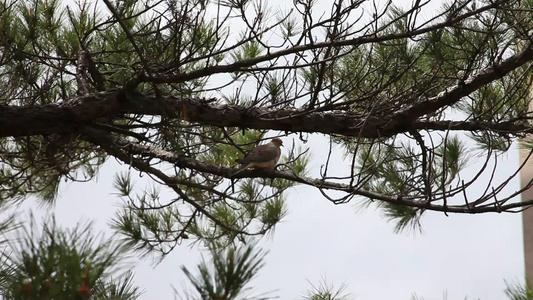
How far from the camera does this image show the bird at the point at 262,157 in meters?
2.16

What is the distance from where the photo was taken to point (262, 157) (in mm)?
2188

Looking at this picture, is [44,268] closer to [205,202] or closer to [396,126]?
[396,126]

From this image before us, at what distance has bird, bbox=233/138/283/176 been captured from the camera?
216 cm

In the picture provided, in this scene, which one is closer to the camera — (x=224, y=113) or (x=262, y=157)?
(x=224, y=113)

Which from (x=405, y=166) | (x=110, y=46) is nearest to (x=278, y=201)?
(x=405, y=166)

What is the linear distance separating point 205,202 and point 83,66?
0.72 meters

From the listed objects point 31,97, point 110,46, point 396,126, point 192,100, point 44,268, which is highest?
point 110,46

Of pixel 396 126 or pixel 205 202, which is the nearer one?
pixel 396 126

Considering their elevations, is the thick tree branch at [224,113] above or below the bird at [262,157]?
below

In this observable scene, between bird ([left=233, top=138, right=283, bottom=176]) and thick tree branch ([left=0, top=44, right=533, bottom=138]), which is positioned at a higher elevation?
bird ([left=233, top=138, right=283, bottom=176])

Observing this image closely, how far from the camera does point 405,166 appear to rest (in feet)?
8.41

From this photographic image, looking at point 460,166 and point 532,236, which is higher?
point 532,236

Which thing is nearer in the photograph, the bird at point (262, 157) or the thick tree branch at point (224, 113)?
the thick tree branch at point (224, 113)

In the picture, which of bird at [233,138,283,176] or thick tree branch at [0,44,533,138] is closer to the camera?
thick tree branch at [0,44,533,138]
